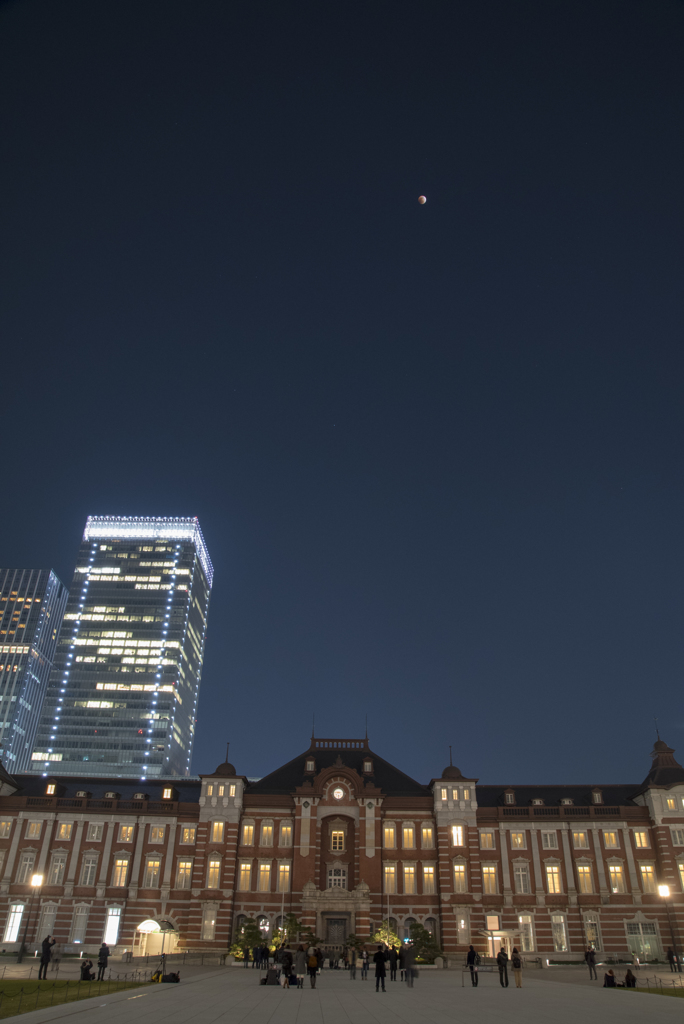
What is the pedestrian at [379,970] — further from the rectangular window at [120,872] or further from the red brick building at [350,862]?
the rectangular window at [120,872]

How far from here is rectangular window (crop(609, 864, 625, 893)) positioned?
211ft

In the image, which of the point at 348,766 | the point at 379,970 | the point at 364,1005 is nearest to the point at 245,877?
the point at 348,766

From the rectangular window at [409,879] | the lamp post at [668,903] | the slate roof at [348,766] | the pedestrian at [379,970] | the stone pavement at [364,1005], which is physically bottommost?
the stone pavement at [364,1005]

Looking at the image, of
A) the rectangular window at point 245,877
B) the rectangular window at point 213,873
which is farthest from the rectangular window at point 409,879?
the rectangular window at point 213,873

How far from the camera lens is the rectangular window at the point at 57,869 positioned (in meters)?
64.7

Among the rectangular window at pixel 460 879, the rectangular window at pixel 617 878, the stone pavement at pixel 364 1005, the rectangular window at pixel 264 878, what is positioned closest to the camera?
the stone pavement at pixel 364 1005

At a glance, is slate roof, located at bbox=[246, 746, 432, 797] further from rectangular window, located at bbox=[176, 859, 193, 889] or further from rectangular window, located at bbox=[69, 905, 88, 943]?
rectangular window, located at bbox=[69, 905, 88, 943]

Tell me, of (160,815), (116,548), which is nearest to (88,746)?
(116,548)

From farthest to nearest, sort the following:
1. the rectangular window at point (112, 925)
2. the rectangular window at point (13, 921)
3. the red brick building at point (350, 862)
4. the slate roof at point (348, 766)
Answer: the slate roof at point (348, 766) → the red brick building at point (350, 862) → the rectangular window at point (112, 925) → the rectangular window at point (13, 921)

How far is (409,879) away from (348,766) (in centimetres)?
1160

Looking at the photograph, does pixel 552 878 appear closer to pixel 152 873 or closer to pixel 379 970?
pixel 152 873

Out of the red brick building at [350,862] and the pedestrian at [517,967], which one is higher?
the red brick building at [350,862]

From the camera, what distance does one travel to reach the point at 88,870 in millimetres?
65125

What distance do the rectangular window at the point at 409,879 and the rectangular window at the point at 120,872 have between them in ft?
83.1
